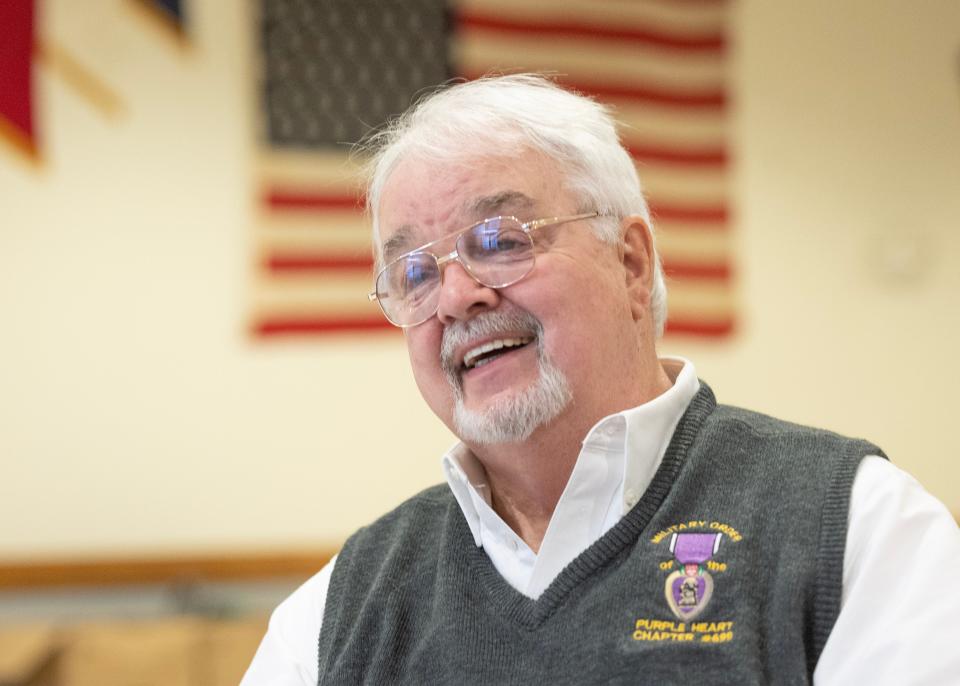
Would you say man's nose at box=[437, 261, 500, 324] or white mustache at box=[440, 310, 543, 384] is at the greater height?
man's nose at box=[437, 261, 500, 324]

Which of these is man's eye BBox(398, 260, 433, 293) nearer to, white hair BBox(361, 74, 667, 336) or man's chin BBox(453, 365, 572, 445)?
white hair BBox(361, 74, 667, 336)

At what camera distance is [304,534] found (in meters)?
3.61

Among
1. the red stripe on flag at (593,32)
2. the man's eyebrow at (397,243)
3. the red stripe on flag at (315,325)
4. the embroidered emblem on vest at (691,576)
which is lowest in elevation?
the red stripe on flag at (315,325)

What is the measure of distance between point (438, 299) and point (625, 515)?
0.39 m

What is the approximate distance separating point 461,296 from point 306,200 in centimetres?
230

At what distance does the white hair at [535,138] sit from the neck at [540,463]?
24cm

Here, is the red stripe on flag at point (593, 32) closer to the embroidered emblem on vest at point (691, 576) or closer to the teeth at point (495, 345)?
the teeth at point (495, 345)

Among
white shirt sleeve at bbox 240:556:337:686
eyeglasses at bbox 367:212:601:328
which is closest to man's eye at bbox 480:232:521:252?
eyeglasses at bbox 367:212:601:328

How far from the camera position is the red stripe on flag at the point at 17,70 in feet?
11.3

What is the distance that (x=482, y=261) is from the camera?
148cm

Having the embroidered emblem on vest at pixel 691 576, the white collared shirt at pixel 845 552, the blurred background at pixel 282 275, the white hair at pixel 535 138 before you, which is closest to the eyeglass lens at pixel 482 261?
the white hair at pixel 535 138

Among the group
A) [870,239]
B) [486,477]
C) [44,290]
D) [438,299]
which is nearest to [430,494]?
[486,477]

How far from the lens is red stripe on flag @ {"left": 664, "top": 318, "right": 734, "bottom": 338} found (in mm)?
3922

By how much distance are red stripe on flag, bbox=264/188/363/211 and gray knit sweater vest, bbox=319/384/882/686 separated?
222cm
